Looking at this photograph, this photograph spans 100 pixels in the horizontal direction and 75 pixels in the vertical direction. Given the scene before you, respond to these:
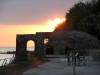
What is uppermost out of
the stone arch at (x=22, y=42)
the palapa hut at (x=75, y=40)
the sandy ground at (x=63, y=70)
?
the stone arch at (x=22, y=42)

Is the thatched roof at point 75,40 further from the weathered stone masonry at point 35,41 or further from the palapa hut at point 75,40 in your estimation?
the weathered stone masonry at point 35,41

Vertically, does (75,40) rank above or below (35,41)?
below

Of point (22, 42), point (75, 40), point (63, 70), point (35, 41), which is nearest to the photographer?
point (75, 40)

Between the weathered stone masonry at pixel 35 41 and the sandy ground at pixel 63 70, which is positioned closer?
the sandy ground at pixel 63 70

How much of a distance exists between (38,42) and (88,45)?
34.9 m

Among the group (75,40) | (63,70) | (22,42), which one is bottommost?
(63,70)

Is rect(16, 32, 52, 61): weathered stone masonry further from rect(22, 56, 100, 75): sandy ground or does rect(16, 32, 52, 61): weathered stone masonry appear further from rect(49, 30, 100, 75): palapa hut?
rect(49, 30, 100, 75): palapa hut

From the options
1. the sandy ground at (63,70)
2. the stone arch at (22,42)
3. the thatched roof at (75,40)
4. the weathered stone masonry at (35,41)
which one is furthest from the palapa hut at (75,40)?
the stone arch at (22,42)

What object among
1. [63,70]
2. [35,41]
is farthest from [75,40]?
[35,41]

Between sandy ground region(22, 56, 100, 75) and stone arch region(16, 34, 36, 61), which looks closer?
sandy ground region(22, 56, 100, 75)

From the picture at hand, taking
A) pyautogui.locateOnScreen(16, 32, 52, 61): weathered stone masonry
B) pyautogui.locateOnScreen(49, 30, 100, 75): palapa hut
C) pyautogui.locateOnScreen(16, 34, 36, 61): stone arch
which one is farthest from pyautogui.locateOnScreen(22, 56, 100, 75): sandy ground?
pyautogui.locateOnScreen(16, 34, 36, 61): stone arch

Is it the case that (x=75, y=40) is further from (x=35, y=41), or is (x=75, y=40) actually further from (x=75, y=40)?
(x=35, y=41)

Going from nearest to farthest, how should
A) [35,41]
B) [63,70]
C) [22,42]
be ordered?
[63,70] → [22,42] → [35,41]

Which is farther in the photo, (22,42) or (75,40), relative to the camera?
(22,42)
